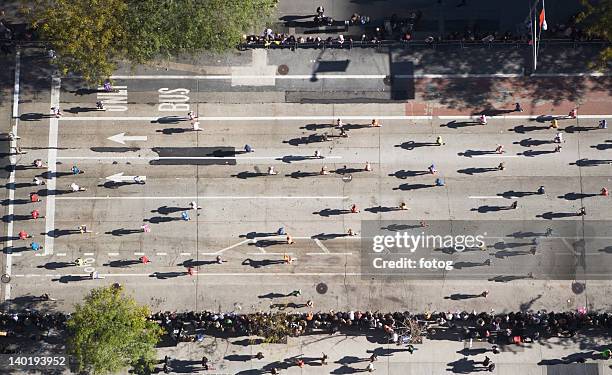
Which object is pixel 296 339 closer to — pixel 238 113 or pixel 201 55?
pixel 238 113

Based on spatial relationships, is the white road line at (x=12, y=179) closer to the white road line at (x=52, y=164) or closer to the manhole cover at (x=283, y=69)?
the white road line at (x=52, y=164)

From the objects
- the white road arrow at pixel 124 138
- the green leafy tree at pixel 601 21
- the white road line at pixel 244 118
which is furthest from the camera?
the white road line at pixel 244 118

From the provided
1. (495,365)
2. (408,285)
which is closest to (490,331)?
(495,365)

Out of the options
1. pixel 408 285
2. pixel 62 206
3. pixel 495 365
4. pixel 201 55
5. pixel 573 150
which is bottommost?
pixel 495 365

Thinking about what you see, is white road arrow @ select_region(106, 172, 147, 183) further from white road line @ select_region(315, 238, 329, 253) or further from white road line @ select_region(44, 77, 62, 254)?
white road line @ select_region(315, 238, 329, 253)

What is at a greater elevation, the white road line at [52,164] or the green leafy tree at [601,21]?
the green leafy tree at [601,21]

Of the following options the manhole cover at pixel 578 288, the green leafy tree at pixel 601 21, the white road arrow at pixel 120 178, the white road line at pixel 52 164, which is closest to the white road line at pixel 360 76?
the green leafy tree at pixel 601 21
